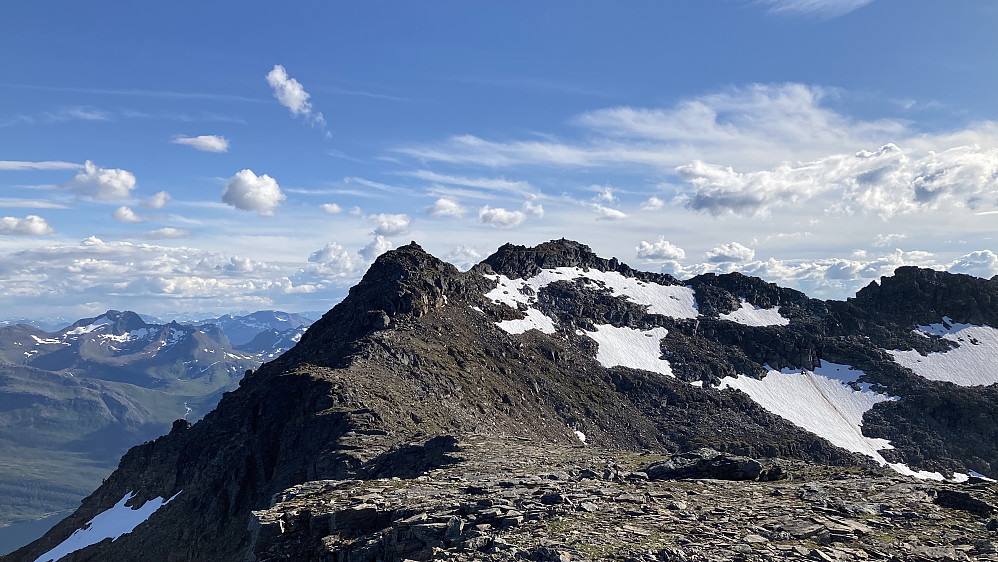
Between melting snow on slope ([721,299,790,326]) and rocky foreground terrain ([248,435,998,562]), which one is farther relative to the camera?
melting snow on slope ([721,299,790,326])

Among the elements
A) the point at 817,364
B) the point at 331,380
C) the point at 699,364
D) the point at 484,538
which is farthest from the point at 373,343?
the point at 817,364

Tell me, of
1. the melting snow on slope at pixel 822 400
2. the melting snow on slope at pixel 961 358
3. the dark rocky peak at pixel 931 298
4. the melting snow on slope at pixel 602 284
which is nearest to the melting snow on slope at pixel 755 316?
the melting snow on slope at pixel 602 284

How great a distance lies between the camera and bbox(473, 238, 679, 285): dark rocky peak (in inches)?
6486

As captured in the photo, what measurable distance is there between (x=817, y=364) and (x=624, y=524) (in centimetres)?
15753

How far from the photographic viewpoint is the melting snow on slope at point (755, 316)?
173750 millimetres

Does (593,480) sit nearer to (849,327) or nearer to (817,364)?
(817,364)

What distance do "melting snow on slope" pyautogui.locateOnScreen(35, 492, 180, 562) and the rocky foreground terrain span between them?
46.8m

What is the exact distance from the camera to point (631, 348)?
478 feet

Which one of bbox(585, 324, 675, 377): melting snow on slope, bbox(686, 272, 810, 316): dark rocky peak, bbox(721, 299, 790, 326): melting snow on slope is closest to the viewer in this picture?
bbox(585, 324, 675, 377): melting snow on slope

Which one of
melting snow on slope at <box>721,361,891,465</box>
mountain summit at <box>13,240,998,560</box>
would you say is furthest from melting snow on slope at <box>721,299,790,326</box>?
melting snow on slope at <box>721,361,891,465</box>

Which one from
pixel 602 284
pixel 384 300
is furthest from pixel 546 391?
pixel 602 284

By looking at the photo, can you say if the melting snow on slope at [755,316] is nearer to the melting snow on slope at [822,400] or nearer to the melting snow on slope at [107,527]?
the melting snow on slope at [822,400]

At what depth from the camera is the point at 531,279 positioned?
16262 centimetres

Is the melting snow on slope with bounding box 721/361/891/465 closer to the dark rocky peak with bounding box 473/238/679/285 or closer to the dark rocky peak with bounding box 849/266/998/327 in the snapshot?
the dark rocky peak with bounding box 849/266/998/327
